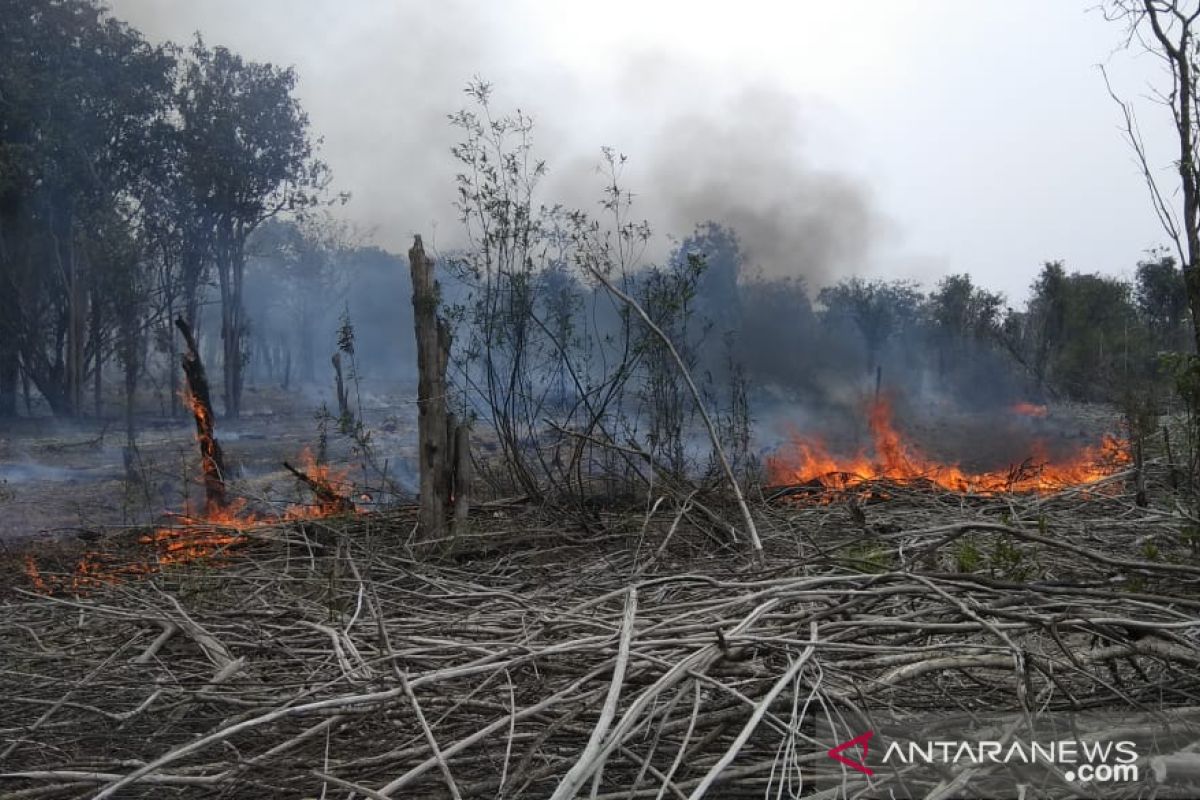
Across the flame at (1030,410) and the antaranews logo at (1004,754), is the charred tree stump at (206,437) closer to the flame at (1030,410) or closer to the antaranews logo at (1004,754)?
the antaranews logo at (1004,754)

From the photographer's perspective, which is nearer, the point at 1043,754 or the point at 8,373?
the point at 1043,754

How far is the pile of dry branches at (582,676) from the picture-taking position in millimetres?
2078

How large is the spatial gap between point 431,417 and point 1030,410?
1386cm

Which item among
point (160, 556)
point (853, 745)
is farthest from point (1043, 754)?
point (160, 556)

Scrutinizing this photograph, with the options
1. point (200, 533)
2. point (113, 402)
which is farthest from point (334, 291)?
point (200, 533)

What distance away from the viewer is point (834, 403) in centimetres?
1803

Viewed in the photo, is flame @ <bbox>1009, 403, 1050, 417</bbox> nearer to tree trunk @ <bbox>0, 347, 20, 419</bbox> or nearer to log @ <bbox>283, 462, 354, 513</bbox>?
log @ <bbox>283, 462, 354, 513</bbox>

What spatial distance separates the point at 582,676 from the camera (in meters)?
2.48

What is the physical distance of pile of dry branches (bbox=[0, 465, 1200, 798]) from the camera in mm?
2078

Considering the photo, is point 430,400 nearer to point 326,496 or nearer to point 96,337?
point 326,496

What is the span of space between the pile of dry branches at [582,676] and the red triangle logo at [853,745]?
28 millimetres

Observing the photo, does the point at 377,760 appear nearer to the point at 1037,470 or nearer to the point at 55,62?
the point at 1037,470

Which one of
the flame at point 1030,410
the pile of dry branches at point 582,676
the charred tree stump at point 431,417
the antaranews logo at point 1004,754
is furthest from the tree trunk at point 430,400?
the flame at point 1030,410

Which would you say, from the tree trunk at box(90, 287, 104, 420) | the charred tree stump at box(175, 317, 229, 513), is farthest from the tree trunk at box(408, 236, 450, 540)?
the tree trunk at box(90, 287, 104, 420)
